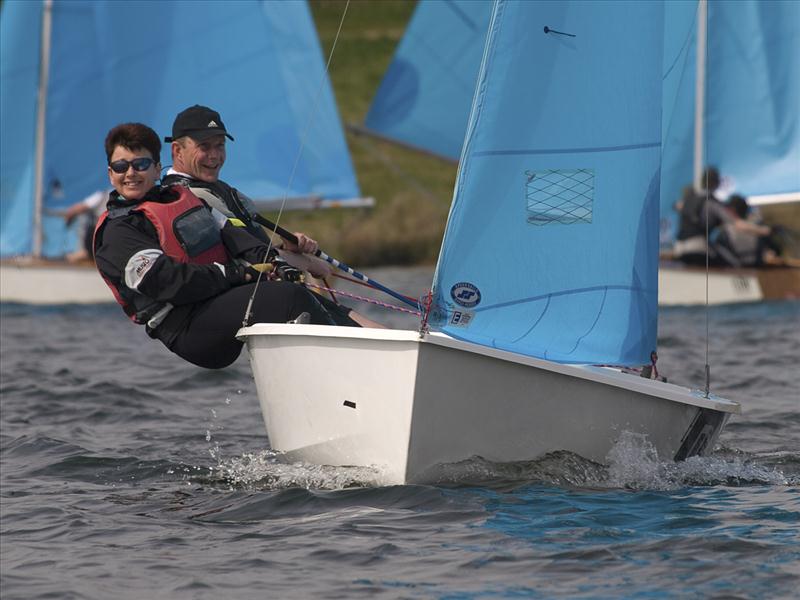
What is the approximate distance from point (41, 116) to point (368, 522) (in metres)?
13.5

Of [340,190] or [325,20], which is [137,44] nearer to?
[340,190]

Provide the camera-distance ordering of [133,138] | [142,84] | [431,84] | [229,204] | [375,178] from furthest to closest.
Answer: [375,178], [431,84], [142,84], [229,204], [133,138]

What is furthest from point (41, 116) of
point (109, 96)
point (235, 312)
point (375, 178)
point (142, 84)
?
point (375, 178)

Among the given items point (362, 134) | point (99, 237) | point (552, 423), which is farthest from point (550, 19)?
point (362, 134)

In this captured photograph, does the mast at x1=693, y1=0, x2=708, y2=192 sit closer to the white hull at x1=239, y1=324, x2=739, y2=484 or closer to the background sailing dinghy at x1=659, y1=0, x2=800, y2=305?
the background sailing dinghy at x1=659, y1=0, x2=800, y2=305

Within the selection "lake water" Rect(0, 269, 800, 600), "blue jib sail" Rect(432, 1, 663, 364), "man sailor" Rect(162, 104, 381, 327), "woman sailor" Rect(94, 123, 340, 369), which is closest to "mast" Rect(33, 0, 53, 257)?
"lake water" Rect(0, 269, 800, 600)

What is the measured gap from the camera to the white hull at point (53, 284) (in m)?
17.8

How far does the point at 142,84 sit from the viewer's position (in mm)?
16828

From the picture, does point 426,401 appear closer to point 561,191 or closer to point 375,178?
point 561,191

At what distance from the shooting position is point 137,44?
16547 mm

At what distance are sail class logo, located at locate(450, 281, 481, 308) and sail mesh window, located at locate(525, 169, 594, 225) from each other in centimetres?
39

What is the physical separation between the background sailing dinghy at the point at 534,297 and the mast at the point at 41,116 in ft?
41.0

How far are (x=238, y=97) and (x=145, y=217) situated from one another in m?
11.0

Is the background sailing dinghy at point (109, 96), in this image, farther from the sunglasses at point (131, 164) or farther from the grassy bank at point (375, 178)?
the sunglasses at point (131, 164)
